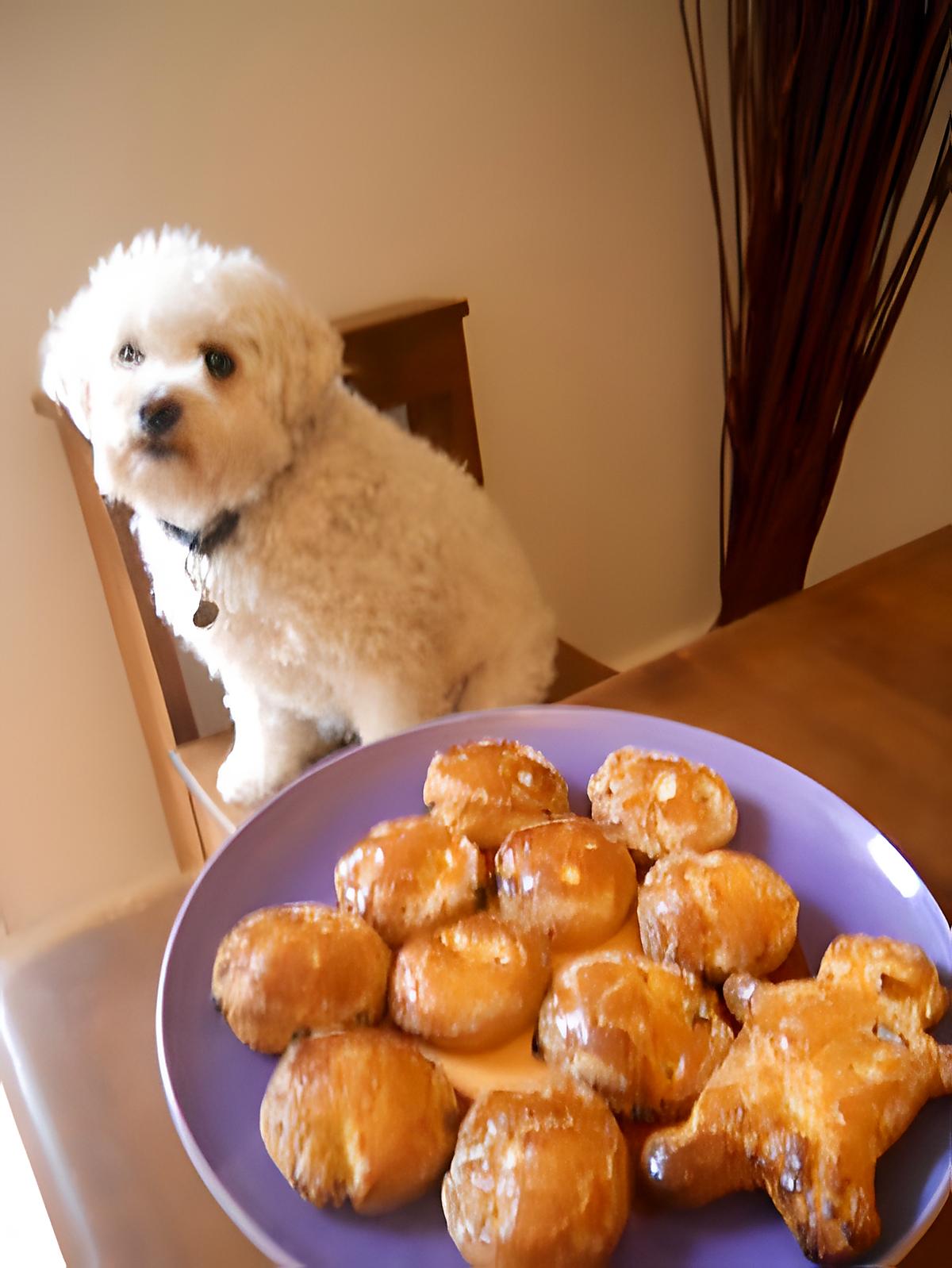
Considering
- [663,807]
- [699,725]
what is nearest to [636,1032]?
[663,807]

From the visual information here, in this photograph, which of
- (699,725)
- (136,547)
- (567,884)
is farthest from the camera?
(136,547)

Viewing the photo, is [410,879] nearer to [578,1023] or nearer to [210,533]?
[578,1023]

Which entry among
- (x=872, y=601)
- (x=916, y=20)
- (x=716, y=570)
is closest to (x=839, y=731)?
(x=872, y=601)

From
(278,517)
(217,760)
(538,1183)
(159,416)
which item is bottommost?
(217,760)

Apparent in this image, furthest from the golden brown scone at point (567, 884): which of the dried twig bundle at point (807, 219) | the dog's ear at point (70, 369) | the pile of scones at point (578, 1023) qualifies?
the dried twig bundle at point (807, 219)

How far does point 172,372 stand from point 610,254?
80 centimetres

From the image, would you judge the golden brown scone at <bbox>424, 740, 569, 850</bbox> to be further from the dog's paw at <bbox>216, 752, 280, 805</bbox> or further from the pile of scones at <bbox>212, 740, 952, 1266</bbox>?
the dog's paw at <bbox>216, 752, 280, 805</bbox>

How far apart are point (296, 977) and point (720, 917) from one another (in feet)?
0.68

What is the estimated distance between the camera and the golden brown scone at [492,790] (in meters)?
0.54

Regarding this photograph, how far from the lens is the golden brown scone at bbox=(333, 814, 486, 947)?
1.62 ft

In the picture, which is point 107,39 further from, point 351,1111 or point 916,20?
point 351,1111

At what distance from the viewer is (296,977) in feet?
1.47

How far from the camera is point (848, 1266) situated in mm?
362

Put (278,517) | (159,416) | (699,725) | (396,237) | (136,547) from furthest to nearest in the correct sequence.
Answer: (396,237)
(136,547)
(278,517)
(159,416)
(699,725)
